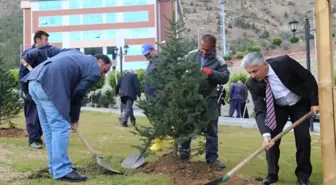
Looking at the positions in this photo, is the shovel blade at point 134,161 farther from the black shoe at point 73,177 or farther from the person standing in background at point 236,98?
the person standing in background at point 236,98

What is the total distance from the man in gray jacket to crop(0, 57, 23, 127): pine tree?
4.82 m

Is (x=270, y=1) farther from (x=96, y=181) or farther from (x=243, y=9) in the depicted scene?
(x=96, y=181)

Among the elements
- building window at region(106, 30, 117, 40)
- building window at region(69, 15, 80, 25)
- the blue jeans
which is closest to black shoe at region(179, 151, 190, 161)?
the blue jeans

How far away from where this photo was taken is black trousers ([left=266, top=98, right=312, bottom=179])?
17.0 feet

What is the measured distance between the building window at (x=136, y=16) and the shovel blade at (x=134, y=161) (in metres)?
63.7

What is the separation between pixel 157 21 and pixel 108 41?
8.24 metres

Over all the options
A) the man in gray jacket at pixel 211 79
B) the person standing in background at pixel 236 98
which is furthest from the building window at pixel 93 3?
the man in gray jacket at pixel 211 79

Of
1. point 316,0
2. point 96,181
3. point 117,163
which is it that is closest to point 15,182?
point 96,181

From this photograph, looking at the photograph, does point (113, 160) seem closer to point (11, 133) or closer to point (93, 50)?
point (11, 133)

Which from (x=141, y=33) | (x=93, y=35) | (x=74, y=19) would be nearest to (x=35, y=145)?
(x=141, y=33)

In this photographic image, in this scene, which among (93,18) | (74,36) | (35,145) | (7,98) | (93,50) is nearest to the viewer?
(35,145)

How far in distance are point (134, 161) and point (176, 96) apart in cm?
108

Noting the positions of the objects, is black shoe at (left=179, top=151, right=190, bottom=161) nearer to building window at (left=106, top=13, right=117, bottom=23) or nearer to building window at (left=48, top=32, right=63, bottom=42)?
building window at (left=106, top=13, right=117, bottom=23)

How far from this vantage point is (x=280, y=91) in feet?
17.0
